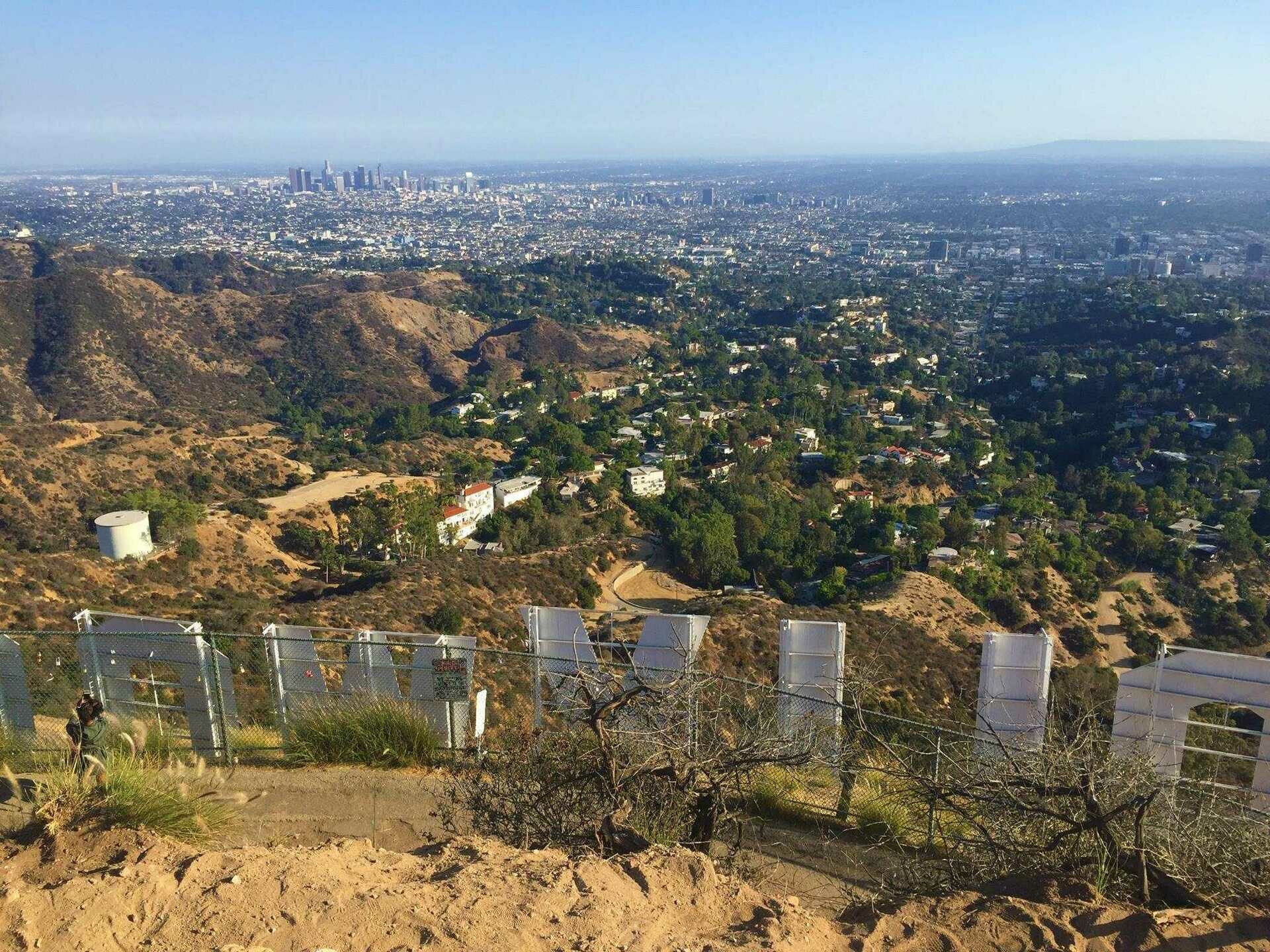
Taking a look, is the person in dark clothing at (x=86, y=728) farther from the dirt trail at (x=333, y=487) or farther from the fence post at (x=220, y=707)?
the dirt trail at (x=333, y=487)

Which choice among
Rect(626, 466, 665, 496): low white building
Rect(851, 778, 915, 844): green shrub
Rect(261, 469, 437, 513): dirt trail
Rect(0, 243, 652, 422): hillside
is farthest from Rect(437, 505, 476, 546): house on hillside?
Rect(851, 778, 915, 844): green shrub

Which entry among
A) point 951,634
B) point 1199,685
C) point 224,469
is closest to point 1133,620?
point 951,634

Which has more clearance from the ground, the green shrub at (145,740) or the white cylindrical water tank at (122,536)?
the green shrub at (145,740)

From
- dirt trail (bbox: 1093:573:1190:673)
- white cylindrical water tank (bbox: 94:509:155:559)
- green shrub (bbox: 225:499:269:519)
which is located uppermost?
white cylindrical water tank (bbox: 94:509:155:559)

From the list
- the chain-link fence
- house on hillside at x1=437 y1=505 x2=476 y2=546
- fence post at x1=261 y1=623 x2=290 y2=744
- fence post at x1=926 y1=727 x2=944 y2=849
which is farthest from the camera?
house on hillside at x1=437 y1=505 x2=476 y2=546

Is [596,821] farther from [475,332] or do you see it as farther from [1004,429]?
[475,332]

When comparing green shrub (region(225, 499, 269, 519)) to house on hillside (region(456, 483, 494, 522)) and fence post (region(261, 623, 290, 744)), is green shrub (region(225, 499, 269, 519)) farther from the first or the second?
fence post (region(261, 623, 290, 744))

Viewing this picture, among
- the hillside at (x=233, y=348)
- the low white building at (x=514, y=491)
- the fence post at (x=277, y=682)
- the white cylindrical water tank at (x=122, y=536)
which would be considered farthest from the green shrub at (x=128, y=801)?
the hillside at (x=233, y=348)
